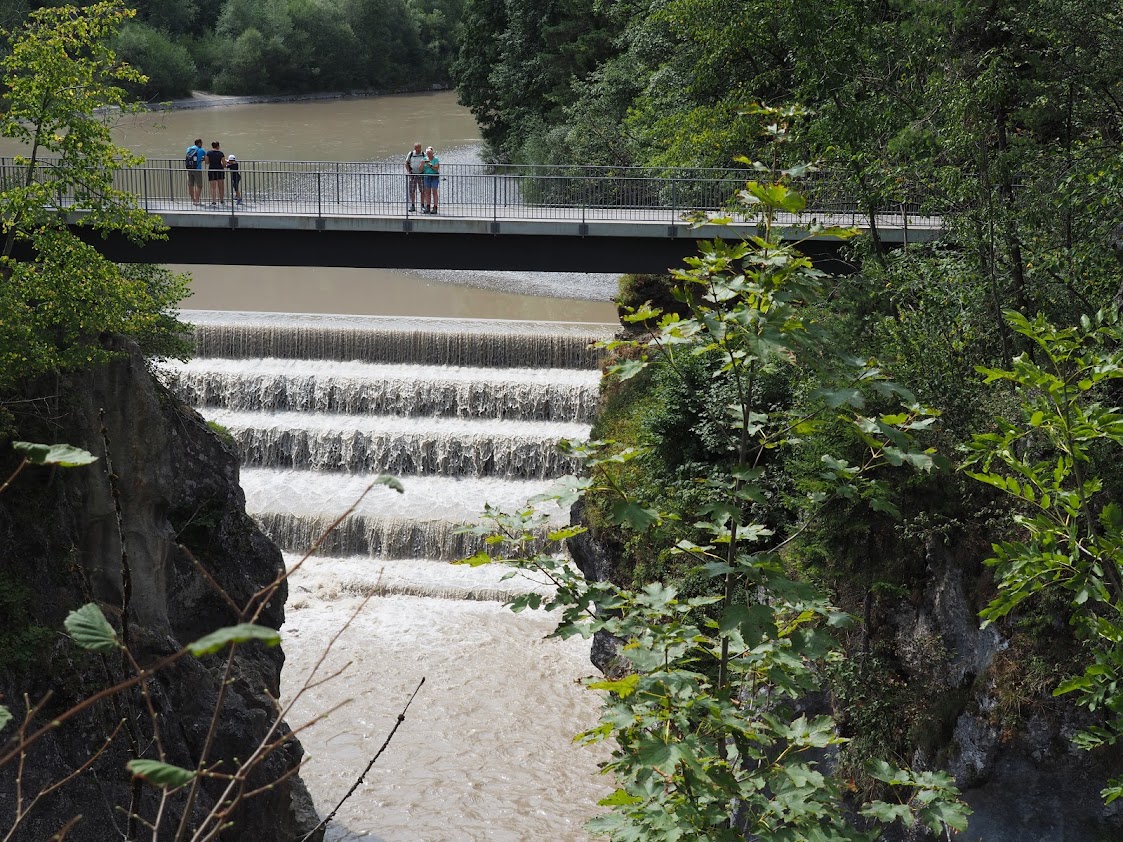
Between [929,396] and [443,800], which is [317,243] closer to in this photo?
[443,800]

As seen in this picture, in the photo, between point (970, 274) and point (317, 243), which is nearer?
point (970, 274)

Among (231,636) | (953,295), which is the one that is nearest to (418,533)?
(953,295)

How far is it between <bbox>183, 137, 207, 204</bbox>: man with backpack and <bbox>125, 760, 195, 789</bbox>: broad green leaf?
21.2 meters

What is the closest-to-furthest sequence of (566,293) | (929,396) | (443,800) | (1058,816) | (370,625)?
(1058,816) < (929,396) < (443,800) < (370,625) < (566,293)

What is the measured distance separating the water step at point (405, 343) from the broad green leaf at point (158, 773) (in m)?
23.5

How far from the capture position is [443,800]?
627 inches

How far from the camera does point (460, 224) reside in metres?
22.5

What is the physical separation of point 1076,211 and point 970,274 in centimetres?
122

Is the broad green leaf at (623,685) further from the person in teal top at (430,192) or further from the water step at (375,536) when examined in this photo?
the person in teal top at (430,192)

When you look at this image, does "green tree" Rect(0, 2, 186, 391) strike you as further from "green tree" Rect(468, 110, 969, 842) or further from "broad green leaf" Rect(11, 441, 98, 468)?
"broad green leaf" Rect(11, 441, 98, 468)

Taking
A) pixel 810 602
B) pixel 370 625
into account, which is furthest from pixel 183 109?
pixel 810 602

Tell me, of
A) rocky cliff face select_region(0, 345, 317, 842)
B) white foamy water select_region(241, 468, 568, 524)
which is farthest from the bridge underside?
rocky cliff face select_region(0, 345, 317, 842)

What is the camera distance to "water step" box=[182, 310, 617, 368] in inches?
1034

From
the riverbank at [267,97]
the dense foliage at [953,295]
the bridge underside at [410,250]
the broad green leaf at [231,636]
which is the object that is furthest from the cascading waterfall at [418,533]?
the riverbank at [267,97]
